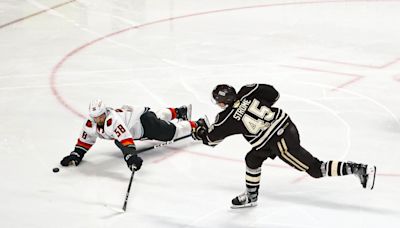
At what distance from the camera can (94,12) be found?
11109 millimetres

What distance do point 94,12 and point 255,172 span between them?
6419 mm

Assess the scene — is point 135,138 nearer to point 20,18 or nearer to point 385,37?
point 385,37

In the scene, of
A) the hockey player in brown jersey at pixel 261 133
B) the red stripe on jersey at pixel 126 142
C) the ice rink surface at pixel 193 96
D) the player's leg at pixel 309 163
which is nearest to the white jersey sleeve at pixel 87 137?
the ice rink surface at pixel 193 96

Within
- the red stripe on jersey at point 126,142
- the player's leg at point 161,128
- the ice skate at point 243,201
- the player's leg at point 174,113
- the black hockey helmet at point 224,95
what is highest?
the black hockey helmet at point 224,95

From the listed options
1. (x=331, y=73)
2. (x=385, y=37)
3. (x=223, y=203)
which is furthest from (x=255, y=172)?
(x=385, y=37)

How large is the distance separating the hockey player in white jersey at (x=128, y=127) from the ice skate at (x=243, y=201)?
73 cm

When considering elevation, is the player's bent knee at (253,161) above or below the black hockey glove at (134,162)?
above

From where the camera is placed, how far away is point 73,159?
6020 millimetres

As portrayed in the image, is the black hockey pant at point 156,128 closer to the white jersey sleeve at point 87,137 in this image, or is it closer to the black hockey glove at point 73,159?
the white jersey sleeve at point 87,137

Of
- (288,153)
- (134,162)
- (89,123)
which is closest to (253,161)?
(288,153)

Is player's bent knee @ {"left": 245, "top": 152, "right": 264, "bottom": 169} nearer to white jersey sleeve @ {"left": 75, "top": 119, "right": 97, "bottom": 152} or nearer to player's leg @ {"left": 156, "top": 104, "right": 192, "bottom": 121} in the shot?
white jersey sleeve @ {"left": 75, "top": 119, "right": 97, "bottom": 152}

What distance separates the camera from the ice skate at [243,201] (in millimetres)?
5320

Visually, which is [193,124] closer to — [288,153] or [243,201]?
[243,201]

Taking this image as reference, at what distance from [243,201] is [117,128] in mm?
1093
